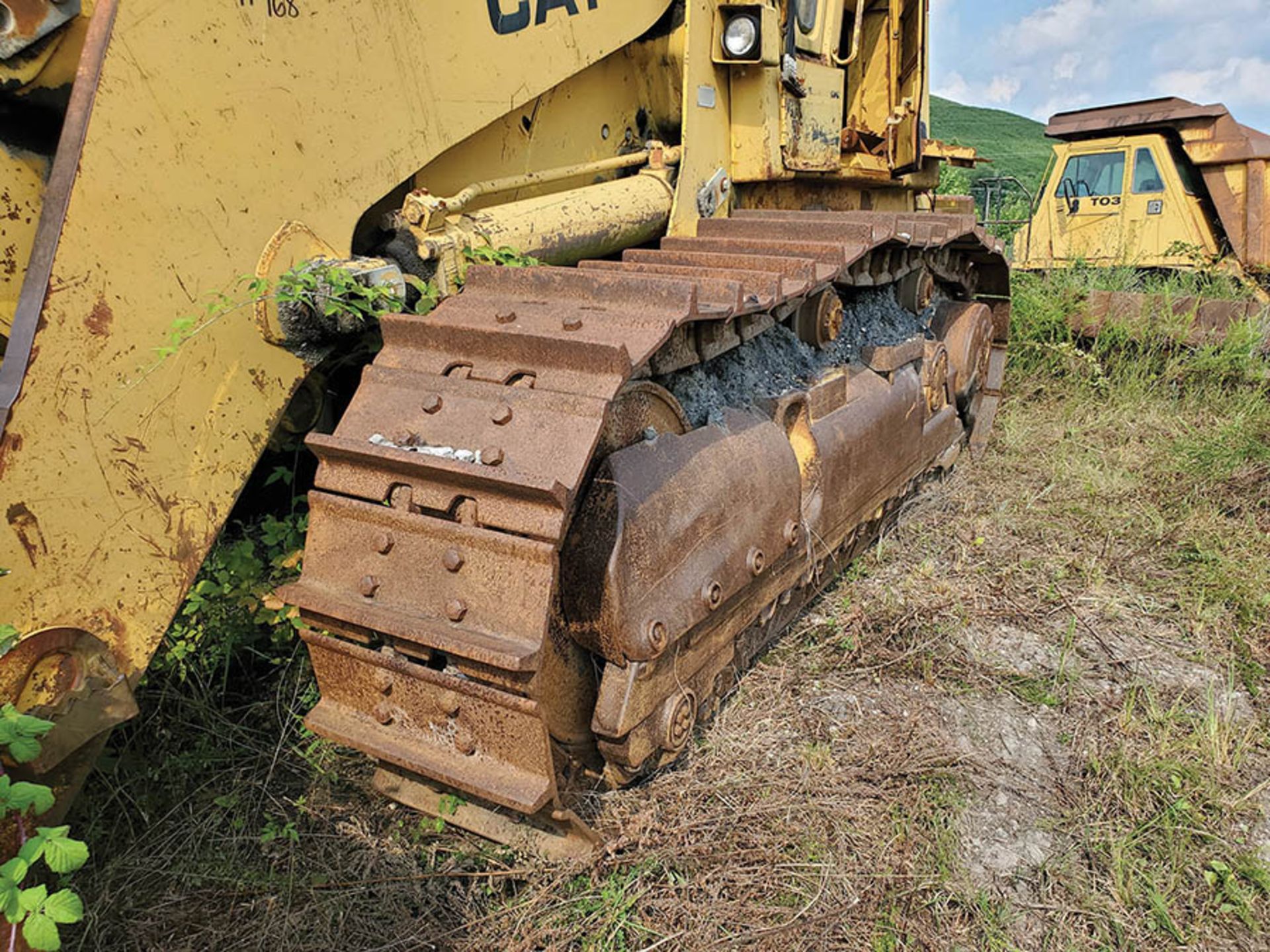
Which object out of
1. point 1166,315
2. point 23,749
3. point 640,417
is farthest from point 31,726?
point 1166,315

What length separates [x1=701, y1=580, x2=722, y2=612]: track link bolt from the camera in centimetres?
215

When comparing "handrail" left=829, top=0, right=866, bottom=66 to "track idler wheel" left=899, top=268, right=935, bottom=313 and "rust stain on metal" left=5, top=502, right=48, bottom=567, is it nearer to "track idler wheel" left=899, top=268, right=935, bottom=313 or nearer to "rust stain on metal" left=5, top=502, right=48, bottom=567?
"track idler wheel" left=899, top=268, right=935, bottom=313

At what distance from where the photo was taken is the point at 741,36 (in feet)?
10.5

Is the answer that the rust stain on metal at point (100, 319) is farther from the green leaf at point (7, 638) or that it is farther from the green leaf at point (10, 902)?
the green leaf at point (10, 902)

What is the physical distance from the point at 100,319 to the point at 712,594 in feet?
4.40

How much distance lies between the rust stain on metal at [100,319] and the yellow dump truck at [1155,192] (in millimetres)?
7654

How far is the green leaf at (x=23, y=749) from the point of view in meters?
1.41

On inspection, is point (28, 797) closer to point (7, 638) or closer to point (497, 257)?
point (7, 638)

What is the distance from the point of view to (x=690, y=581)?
2119mm

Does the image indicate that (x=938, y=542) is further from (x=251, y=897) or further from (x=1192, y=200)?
(x=1192, y=200)

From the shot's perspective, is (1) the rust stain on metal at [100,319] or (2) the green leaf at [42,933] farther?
(1) the rust stain on metal at [100,319]

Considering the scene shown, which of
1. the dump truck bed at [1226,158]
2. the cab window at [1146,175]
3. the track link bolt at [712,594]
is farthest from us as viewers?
the cab window at [1146,175]

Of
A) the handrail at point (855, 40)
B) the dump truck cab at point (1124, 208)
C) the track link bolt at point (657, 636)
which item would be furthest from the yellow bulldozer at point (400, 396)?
the dump truck cab at point (1124, 208)

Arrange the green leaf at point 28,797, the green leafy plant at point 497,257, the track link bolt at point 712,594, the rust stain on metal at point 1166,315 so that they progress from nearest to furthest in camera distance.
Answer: the green leaf at point 28,797 → the track link bolt at point 712,594 → the green leafy plant at point 497,257 → the rust stain on metal at point 1166,315
